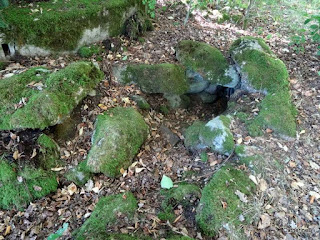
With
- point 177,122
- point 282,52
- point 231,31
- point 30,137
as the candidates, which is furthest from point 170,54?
point 30,137

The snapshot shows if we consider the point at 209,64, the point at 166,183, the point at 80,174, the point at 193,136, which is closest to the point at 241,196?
the point at 166,183

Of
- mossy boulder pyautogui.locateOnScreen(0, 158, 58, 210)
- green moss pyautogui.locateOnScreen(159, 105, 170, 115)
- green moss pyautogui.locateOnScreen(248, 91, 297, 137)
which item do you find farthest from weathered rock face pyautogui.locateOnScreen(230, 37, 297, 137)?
mossy boulder pyautogui.locateOnScreen(0, 158, 58, 210)

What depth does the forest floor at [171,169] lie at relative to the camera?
135 inches

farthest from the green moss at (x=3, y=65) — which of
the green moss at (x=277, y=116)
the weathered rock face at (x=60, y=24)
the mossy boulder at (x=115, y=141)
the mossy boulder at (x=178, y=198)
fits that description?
the green moss at (x=277, y=116)

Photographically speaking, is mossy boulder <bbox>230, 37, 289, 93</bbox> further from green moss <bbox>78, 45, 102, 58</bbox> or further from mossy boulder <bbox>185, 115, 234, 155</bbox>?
green moss <bbox>78, 45, 102, 58</bbox>

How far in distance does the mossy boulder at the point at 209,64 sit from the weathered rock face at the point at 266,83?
0.85 ft

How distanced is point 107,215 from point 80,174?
3.19 feet

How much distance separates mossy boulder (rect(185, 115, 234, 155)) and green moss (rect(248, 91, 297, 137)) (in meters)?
0.55

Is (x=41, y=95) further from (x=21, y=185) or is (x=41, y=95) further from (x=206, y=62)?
(x=206, y=62)

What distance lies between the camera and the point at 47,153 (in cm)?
403

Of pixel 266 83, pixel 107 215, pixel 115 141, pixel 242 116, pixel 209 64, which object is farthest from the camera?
pixel 209 64

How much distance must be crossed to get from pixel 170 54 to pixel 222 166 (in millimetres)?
3367

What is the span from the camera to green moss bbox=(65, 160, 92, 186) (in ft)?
13.1

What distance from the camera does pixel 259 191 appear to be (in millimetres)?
3791
